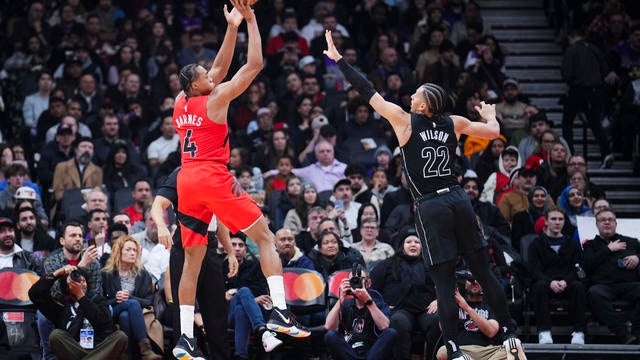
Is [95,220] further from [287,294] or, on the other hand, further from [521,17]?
[521,17]

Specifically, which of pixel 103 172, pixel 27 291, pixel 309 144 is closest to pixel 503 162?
pixel 309 144

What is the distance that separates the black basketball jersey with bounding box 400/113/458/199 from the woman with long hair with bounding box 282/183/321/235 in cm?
505

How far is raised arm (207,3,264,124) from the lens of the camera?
8219mm

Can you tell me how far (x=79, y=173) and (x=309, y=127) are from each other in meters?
3.48

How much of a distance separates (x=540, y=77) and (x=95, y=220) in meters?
9.55

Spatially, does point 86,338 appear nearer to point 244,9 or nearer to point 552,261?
point 244,9

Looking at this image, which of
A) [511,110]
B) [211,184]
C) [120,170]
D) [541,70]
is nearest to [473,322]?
[211,184]

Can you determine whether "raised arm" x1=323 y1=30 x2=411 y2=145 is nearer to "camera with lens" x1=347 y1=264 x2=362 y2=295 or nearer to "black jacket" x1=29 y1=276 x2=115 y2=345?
"camera with lens" x1=347 y1=264 x2=362 y2=295

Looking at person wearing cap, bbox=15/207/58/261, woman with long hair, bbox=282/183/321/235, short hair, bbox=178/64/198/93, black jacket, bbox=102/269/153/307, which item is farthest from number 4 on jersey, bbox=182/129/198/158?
woman with long hair, bbox=282/183/321/235

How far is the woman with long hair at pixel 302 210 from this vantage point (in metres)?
13.7

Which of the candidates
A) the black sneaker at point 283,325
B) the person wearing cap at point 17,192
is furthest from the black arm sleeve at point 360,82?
the person wearing cap at point 17,192

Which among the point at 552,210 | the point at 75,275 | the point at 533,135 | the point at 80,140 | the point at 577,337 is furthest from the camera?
the point at 533,135

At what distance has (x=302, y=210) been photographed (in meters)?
13.7

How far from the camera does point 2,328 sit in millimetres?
11359
